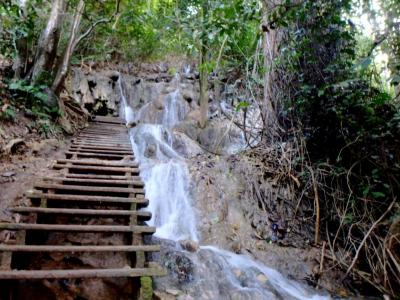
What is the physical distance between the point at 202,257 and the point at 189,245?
0.23 metres

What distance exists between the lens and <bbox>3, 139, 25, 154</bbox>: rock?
406 cm

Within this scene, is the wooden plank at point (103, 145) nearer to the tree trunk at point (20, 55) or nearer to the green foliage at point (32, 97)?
the green foliage at point (32, 97)

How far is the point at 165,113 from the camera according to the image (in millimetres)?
10438

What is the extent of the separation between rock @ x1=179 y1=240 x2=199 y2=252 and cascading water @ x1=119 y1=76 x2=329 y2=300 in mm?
67

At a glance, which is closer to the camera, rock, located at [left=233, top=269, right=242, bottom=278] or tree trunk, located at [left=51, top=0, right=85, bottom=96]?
rock, located at [left=233, top=269, right=242, bottom=278]

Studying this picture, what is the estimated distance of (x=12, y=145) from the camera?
418cm

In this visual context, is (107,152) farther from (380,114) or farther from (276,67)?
(380,114)

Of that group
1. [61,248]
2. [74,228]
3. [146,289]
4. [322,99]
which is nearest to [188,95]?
[322,99]

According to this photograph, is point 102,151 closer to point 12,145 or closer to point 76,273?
point 12,145

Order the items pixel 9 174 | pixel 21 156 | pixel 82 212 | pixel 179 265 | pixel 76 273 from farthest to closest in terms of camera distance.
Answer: pixel 21 156 → pixel 9 174 → pixel 179 265 → pixel 82 212 → pixel 76 273

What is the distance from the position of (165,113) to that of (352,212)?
304 inches

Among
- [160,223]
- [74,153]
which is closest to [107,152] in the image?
[74,153]

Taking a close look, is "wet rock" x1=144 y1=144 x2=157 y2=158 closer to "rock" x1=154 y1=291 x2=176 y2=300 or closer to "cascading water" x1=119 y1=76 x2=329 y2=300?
"cascading water" x1=119 y1=76 x2=329 y2=300

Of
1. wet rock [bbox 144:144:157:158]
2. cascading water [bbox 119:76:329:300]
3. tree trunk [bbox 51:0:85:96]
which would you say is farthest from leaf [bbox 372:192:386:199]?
tree trunk [bbox 51:0:85:96]
